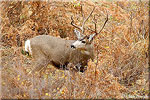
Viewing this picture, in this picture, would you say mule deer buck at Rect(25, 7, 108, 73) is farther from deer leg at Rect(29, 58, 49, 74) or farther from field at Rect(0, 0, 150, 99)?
field at Rect(0, 0, 150, 99)

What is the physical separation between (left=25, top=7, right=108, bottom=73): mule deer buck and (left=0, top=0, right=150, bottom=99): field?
21 cm

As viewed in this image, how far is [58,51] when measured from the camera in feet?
20.8

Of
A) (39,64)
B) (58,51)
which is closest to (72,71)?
(58,51)

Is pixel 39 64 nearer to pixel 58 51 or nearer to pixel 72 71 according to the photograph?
pixel 58 51

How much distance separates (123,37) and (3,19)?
361cm

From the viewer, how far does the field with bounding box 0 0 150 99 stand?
186 inches

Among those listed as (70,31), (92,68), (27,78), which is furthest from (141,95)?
(70,31)

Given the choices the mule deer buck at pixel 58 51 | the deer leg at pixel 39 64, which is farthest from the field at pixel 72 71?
the mule deer buck at pixel 58 51

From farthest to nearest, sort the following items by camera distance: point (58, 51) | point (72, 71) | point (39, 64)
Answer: point (58, 51) → point (39, 64) → point (72, 71)

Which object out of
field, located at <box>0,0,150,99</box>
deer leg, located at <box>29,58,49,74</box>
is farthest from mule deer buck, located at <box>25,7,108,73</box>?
field, located at <box>0,0,150,99</box>

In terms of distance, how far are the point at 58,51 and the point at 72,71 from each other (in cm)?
66

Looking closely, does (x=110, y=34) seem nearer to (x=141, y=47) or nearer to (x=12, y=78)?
(x=141, y=47)

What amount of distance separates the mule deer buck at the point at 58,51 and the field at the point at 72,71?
21 cm

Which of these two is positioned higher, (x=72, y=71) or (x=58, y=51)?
(x=58, y=51)
